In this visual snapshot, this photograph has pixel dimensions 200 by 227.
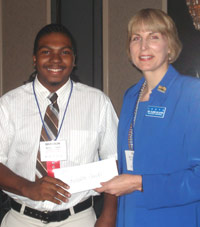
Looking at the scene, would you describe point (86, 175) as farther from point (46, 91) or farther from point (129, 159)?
point (46, 91)

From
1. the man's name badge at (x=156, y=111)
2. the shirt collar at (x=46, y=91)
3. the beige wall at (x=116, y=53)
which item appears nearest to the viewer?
the man's name badge at (x=156, y=111)

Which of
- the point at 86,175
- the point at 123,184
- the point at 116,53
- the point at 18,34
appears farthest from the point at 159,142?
the point at 18,34

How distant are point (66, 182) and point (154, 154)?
17.5 inches

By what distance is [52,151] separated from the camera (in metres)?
1.61

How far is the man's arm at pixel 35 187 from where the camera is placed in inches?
57.4

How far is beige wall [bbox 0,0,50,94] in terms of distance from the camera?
13.2 ft

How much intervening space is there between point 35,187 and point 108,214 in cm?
46

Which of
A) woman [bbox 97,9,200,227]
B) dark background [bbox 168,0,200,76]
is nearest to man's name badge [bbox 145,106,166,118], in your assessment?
woman [bbox 97,9,200,227]

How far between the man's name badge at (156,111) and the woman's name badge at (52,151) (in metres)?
0.50

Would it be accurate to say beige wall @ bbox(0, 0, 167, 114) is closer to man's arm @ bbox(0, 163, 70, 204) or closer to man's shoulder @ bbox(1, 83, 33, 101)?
man's shoulder @ bbox(1, 83, 33, 101)

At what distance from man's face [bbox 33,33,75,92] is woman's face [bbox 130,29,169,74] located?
0.42m

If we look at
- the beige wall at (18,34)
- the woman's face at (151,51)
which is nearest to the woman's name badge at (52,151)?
the woman's face at (151,51)

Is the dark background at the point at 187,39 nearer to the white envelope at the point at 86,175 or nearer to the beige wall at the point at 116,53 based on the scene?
the beige wall at the point at 116,53

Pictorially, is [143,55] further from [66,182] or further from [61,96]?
[66,182]
